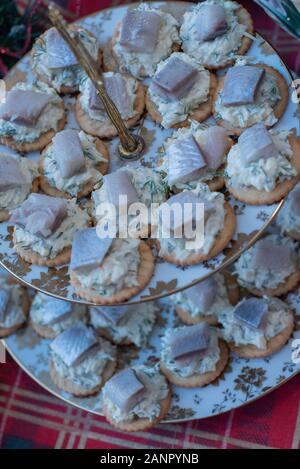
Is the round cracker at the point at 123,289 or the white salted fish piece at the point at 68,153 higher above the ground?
the white salted fish piece at the point at 68,153

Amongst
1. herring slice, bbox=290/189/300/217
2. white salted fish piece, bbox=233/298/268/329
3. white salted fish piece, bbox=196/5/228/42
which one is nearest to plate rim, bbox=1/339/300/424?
white salted fish piece, bbox=233/298/268/329

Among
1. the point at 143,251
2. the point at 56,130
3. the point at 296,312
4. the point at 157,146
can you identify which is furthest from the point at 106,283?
the point at 296,312

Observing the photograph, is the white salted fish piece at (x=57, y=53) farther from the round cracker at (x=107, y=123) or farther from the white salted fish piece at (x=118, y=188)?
the white salted fish piece at (x=118, y=188)

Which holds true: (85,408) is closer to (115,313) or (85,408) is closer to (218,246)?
(115,313)

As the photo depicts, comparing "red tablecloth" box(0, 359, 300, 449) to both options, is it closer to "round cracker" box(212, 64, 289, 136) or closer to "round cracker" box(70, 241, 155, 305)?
"round cracker" box(70, 241, 155, 305)

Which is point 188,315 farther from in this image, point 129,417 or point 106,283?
point 106,283

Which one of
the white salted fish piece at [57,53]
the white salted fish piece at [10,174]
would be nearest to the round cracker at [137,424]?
the white salted fish piece at [10,174]
